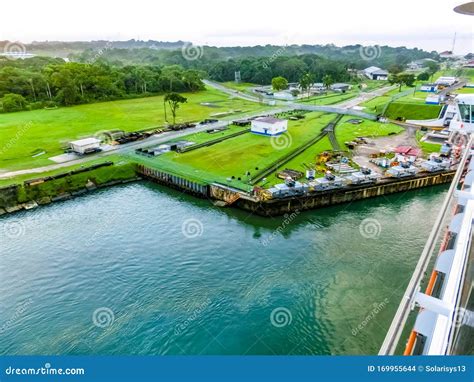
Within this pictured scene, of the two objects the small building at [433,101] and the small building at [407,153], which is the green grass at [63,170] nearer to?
the small building at [407,153]

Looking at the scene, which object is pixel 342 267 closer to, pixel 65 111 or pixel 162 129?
pixel 162 129

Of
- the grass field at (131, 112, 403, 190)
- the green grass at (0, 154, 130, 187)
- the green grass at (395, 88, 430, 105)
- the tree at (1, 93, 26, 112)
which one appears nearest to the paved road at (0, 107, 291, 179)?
the green grass at (0, 154, 130, 187)

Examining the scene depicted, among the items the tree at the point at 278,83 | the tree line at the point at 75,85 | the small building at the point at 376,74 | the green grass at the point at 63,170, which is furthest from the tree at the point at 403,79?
the green grass at the point at 63,170

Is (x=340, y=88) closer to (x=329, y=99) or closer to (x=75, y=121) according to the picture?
(x=329, y=99)

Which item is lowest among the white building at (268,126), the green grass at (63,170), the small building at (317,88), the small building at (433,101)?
the green grass at (63,170)

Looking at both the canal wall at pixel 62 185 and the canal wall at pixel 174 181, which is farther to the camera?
the canal wall at pixel 174 181

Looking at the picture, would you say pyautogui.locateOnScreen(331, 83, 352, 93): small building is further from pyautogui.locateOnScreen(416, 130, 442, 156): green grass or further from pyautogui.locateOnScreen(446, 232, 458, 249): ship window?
pyautogui.locateOnScreen(446, 232, 458, 249): ship window
